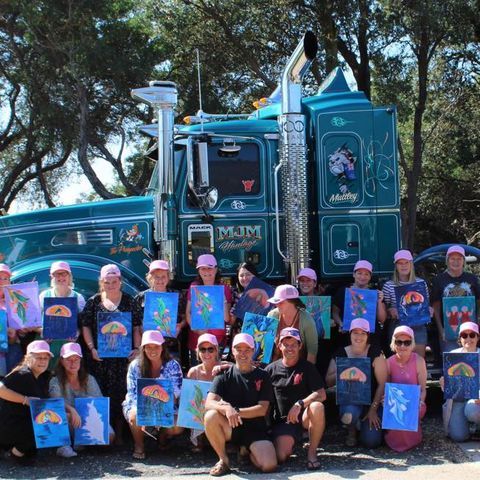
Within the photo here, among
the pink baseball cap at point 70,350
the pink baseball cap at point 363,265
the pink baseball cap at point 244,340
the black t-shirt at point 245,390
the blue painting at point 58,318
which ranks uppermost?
the pink baseball cap at point 363,265

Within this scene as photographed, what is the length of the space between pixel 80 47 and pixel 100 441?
12.8 meters

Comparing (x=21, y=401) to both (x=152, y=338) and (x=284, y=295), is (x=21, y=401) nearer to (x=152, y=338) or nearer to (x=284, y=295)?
(x=152, y=338)

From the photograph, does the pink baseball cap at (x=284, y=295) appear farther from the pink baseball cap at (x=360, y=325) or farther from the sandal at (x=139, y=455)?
the sandal at (x=139, y=455)

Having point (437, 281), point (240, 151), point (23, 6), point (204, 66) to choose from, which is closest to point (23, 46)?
point (23, 6)

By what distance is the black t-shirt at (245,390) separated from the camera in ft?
19.7

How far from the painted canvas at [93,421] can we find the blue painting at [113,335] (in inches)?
20.9

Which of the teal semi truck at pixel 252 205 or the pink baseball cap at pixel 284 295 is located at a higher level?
the teal semi truck at pixel 252 205

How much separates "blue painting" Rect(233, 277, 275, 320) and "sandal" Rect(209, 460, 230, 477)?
5.25ft

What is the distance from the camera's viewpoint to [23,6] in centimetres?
1694

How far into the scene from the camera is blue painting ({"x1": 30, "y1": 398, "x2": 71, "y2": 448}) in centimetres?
599

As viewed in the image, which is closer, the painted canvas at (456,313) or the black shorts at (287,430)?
the black shorts at (287,430)

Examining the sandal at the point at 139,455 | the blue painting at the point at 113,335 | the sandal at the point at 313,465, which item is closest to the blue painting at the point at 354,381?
the sandal at the point at 313,465

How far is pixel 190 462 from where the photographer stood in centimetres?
621

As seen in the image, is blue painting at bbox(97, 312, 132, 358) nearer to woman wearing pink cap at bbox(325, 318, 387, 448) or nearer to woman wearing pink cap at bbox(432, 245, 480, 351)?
woman wearing pink cap at bbox(325, 318, 387, 448)
